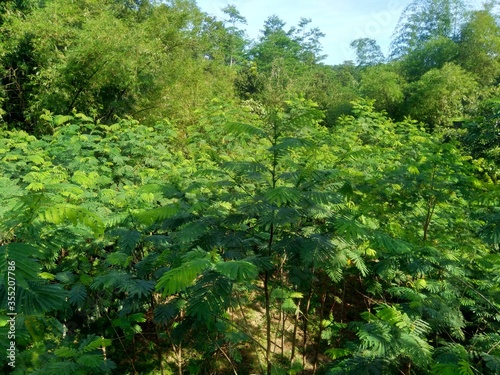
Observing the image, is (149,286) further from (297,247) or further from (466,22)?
(466,22)

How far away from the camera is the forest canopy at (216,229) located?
2.04 meters

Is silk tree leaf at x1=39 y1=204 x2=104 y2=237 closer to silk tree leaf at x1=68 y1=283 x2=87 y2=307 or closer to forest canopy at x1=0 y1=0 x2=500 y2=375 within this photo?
forest canopy at x1=0 y1=0 x2=500 y2=375

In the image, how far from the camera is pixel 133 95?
9148 millimetres

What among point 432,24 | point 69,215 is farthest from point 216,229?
point 432,24

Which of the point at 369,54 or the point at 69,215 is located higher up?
the point at 369,54

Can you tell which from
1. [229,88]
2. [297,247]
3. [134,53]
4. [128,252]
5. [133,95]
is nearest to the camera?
Answer: [297,247]

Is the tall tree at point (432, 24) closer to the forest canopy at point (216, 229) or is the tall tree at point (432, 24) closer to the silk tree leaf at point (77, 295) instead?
the forest canopy at point (216, 229)

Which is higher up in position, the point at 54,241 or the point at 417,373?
the point at 54,241

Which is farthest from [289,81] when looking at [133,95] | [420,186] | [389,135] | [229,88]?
[420,186]

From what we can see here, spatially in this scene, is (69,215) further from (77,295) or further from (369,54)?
(369,54)

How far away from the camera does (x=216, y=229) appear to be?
229 centimetres

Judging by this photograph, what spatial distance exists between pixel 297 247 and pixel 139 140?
4.64m

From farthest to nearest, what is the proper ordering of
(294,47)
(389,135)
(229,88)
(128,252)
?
(294,47), (229,88), (389,135), (128,252)

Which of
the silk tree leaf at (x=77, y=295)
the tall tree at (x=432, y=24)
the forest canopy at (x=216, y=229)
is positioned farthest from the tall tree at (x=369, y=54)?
the silk tree leaf at (x=77, y=295)
